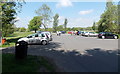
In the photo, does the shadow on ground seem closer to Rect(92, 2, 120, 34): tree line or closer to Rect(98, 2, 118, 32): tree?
Rect(92, 2, 120, 34): tree line

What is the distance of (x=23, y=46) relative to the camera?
26.0ft

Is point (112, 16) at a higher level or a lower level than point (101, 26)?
higher

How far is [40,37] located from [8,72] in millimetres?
11179

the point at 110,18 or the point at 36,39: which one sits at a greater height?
the point at 110,18

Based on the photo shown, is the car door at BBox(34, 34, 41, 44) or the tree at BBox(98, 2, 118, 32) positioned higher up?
the tree at BBox(98, 2, 118, 32)

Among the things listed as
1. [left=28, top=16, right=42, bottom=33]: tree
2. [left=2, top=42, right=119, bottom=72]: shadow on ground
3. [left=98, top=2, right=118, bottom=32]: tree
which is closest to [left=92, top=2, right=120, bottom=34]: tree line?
[left=98, top=2, right=118, bottom=32]: tree

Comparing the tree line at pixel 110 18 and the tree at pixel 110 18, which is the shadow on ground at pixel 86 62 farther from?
the tree at pixel 110 18

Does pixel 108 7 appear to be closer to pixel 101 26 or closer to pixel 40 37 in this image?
pixel 101 26

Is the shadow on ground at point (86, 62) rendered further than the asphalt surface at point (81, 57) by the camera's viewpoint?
No

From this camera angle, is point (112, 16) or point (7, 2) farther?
point (112, 16)

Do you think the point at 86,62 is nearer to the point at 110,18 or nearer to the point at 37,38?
the point at 37,38

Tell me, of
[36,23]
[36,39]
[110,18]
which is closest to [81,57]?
[36,39]

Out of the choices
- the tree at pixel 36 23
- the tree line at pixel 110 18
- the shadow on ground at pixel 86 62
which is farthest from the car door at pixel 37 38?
the tree at pixel 36 23


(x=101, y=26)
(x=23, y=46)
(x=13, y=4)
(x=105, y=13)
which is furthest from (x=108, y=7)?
(x=23, y=46)
